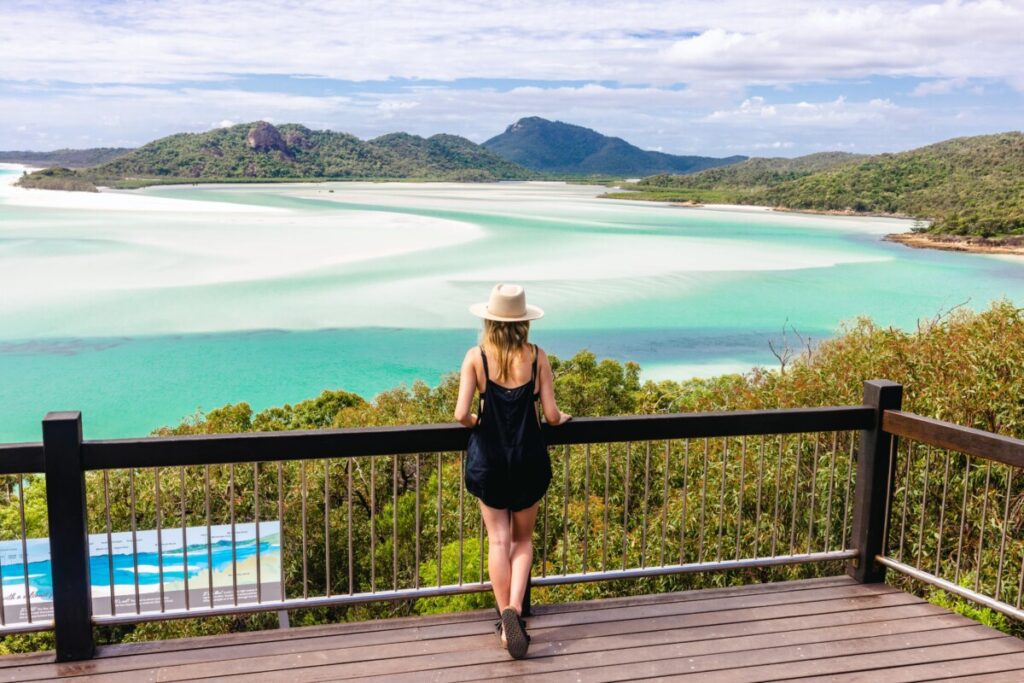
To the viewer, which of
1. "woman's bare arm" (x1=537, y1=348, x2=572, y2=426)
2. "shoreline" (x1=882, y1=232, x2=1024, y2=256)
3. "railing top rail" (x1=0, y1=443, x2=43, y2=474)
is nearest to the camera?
"railing top rail" (x1=0, y1=443, x2=43, y2=474)

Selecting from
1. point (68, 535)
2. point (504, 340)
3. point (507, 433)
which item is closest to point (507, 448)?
point (507, 433)

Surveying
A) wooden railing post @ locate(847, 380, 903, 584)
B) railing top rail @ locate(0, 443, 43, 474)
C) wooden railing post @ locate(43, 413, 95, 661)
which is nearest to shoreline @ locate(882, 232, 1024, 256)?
wooden railing post @ locate(847, 380, 903, 584)

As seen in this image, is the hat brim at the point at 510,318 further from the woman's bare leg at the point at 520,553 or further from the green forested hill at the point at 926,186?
the green forested hill at the point at 926,186

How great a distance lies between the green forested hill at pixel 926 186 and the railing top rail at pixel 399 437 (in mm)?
72649

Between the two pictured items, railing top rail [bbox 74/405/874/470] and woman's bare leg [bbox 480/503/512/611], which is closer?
railing top rail [bbox 74/405/874/470]

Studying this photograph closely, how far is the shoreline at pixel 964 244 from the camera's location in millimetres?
82312

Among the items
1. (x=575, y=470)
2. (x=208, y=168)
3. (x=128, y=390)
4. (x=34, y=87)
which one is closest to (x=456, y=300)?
(x=128, y=390)

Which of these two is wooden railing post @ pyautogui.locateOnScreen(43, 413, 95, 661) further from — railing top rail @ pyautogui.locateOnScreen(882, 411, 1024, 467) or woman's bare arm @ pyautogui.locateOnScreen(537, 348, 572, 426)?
railing top rail @ pyautogui.locateOnScreen(882, 411, 1024, 467)

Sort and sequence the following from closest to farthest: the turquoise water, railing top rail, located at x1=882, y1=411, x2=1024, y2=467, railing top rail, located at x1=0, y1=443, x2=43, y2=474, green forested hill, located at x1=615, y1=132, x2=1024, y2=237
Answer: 1. railing top rail, located at x1=0, y1=443, x2=43, y2=474
2. railing top rail, located at x1=882, y1=411, x2=1024, y2=467
3. the turquoise water
4. green forested hill, located at x1=615, y1=132, x2=1024, y2=237

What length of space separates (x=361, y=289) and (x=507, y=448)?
95.4 m

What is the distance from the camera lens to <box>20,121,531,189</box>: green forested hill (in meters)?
122

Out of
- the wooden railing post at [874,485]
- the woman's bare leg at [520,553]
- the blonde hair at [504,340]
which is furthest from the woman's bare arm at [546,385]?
the wooden railing post at [874,485]

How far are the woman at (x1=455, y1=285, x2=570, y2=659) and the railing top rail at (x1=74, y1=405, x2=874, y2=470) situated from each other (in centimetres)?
26

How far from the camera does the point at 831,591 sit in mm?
4504
